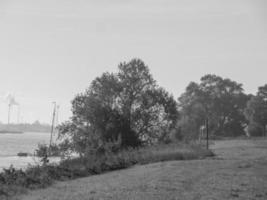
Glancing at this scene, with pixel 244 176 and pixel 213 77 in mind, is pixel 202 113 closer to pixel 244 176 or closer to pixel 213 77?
pixel 213 77

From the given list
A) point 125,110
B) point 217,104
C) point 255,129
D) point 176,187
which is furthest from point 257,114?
point 176,187

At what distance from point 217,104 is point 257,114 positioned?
13.7 metres

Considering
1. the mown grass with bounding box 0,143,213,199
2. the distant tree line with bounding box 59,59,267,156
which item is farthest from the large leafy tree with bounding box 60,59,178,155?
the mown grass with bounding box 0,143,213,199

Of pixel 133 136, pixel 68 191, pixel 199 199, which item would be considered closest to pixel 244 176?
pixel 199 199

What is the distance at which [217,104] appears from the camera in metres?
104

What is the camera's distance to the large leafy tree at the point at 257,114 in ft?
299

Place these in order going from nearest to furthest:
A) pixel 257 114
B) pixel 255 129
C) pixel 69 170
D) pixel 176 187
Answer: pixel 176 187, pixel 69 170, pixel 257 114, pixel 255 129

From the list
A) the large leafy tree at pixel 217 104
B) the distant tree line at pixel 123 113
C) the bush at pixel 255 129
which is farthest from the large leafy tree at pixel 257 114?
the distant tree line at pixel 123 113

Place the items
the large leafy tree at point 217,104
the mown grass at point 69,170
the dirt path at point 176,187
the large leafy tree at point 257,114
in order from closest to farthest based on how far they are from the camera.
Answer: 1. the dirt path at point 176,187
2. the mown grass at point 69,170
3. the large leafy tree at point 257,114
4. the large leafy tree at point 217,104

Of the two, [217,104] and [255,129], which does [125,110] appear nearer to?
[255,129]

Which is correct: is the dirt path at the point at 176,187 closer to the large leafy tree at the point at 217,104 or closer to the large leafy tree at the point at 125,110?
the large leafy tree at the point at 125,110

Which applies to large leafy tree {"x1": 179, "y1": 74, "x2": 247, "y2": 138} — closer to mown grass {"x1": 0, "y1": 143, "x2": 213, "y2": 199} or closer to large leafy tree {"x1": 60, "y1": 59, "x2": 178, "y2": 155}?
large leafy tree {"x1": 60, "y1": 59, "x2": 178, "y2": 155}

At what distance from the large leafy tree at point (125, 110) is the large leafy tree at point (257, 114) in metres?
40.2

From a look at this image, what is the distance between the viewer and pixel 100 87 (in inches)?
2110
